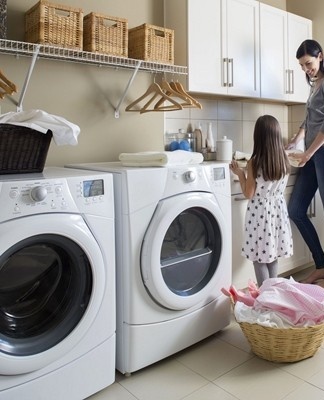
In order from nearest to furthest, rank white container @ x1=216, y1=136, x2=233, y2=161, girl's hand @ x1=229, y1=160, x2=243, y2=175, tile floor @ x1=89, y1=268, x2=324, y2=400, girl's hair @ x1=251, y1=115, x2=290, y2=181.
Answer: tile floor @ x1=89, y1=268, x2=324, y2=400 < girl's hair @ x1=251, y1=115, x2=290, y2=181 < girl's hand @ x1=229, y1=160, x2=243, y2=175 < white container @ x1=216, y1=136, x2=233, y2=161

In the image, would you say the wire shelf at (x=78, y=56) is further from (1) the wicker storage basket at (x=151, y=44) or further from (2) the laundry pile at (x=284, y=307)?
(2) the laundry pile at (x=284, y=307)

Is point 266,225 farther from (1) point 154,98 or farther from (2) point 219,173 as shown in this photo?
(1) point 154,98

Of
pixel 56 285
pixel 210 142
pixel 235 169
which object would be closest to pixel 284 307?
pixel 235 169

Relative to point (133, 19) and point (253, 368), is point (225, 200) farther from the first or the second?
point (133, 19)

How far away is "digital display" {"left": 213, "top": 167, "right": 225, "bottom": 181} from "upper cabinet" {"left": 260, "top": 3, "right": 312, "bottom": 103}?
1095mm

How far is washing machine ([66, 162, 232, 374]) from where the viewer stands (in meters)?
1.64

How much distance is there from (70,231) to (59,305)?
313 millimetres

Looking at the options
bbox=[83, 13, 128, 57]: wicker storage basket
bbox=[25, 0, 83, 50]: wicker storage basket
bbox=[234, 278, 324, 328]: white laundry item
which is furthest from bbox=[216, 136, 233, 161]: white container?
bbox=[25, 0, 83, 50]: wicker storage basket

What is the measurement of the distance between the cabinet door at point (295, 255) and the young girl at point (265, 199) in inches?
19.3

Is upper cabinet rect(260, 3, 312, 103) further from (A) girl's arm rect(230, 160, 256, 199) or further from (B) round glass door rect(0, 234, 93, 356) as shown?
(B) round glass door rect(0, 234, 93, 356)

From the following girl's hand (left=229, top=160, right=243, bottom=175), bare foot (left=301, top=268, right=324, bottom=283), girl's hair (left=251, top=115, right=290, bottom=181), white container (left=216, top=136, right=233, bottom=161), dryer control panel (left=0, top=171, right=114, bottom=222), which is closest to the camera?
dryer control panel (left=0, top=171, right=114, bottom=222)

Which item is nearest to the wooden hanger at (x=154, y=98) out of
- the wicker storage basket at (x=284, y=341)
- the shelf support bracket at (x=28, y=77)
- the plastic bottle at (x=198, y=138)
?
the plastic bottle at (x=198, y=138)

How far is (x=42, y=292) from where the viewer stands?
1486 mm

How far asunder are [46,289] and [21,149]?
0.56 m
